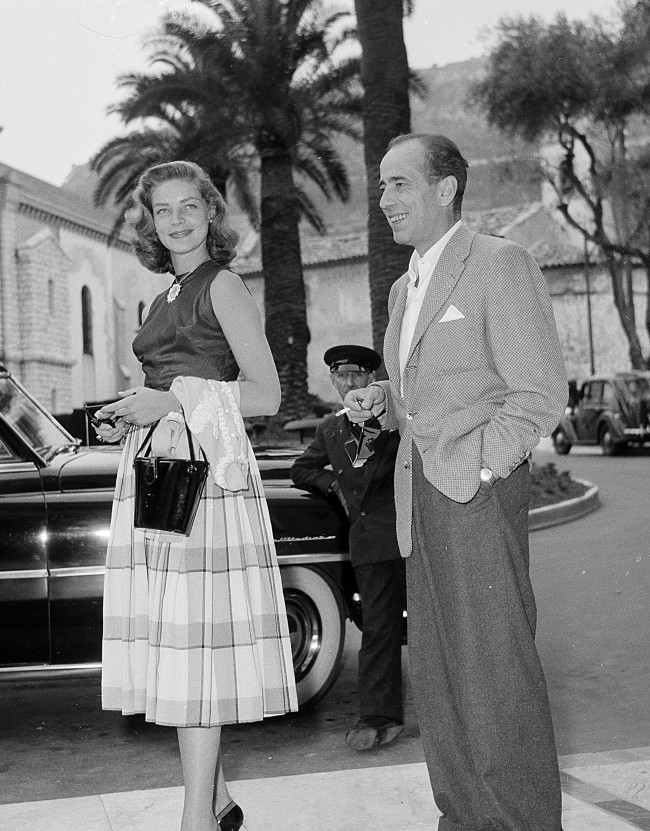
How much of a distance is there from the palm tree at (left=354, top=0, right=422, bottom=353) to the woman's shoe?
8991 millimetres

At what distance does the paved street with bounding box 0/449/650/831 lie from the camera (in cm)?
369

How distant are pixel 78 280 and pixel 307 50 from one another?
26.6 feet

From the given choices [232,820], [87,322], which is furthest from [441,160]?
[87,322]

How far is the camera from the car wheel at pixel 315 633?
198 inches

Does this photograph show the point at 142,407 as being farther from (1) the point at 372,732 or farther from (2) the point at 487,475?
(1) the point at 372,732

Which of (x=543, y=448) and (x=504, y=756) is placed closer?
(x=504, y=756)

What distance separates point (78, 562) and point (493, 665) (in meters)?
2.25

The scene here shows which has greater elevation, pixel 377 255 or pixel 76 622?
pixel 377 255

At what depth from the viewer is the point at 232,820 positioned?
317 cm

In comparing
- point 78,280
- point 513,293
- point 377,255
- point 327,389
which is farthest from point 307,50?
point 513,293

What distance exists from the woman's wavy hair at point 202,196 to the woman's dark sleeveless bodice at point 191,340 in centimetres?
9

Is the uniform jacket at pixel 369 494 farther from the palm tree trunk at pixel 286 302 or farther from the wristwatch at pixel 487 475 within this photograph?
the palm tree trunk at pixel 286 302

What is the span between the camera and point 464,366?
2.89 m

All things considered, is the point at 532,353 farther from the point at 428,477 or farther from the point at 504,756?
the point at 504,756
